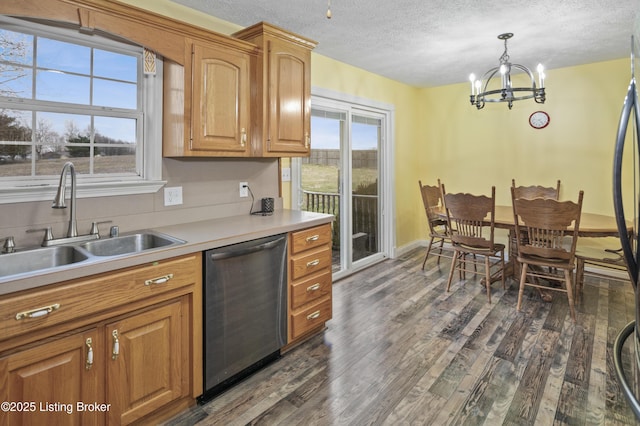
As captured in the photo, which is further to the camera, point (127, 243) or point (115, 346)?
point (127, 243)

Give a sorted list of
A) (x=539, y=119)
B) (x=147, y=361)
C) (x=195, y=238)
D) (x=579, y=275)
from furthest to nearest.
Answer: (x=539, y=119) < (x=579, y=275) < (x=195, y=238) < (x=147, y=361)

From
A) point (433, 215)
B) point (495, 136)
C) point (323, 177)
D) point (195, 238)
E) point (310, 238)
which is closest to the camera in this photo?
point (195, 238)

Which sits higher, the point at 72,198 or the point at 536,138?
the point at 536,138

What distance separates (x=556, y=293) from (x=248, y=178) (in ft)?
10.4

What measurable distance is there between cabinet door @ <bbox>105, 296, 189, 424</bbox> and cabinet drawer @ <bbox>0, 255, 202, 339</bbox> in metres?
0.12

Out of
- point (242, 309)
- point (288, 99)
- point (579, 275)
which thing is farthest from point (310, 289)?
point (579, 275)

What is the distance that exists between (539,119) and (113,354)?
16.3 feet

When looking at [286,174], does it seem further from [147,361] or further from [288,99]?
[147,361]

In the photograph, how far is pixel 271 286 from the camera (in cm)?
231

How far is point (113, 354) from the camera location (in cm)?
162

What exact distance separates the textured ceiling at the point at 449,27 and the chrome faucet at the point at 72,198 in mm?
1428

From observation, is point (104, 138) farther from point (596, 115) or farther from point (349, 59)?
point (596, 115)

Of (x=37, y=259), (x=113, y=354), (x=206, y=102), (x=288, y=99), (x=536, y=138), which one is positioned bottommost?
(x=113, y=354)

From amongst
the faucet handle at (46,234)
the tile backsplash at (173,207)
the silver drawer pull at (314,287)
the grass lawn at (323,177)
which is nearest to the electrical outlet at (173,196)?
the tile backsplash at (173,207)
